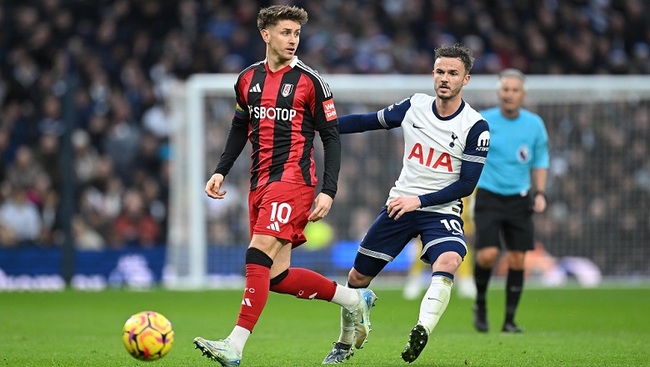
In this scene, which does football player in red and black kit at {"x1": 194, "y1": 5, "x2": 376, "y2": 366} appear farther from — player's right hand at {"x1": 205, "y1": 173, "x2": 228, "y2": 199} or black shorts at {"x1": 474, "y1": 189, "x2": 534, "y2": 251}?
black shorts at {"x1": 474, "y1": 189, "x2": 534, "y2": 251}

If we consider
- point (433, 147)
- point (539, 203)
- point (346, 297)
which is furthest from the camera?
point (539, 203)

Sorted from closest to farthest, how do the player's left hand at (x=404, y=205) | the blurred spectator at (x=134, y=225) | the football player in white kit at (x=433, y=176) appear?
the player's left hand at (x=404, y=205) → the football player in white kit at (x=433, y=176) → the blurred spectator at (x=134, y=225)

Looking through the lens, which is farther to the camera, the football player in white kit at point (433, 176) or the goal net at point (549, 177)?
the goal net at point (549, 177)

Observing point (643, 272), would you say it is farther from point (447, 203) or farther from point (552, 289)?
point (447, 203)

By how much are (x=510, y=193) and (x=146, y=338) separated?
454cm

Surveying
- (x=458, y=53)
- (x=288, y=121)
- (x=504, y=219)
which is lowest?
(x=504, y=219)

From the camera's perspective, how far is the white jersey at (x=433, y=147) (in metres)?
7.55

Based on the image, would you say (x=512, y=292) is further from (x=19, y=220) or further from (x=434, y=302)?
(x=19, y=220)

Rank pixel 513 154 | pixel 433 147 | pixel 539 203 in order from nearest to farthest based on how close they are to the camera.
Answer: pixel 433 147
pixel 539 203
pixel 513 154

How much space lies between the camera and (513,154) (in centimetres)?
1024

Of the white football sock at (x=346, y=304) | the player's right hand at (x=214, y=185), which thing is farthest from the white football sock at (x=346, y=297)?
the player's right hand at (x=214, y=185)

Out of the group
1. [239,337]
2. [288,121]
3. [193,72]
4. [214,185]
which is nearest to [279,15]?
[288,121]

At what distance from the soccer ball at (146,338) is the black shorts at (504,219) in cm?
420

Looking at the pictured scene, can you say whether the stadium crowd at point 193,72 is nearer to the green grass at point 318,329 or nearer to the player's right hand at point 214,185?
the green grass at point 318,329
